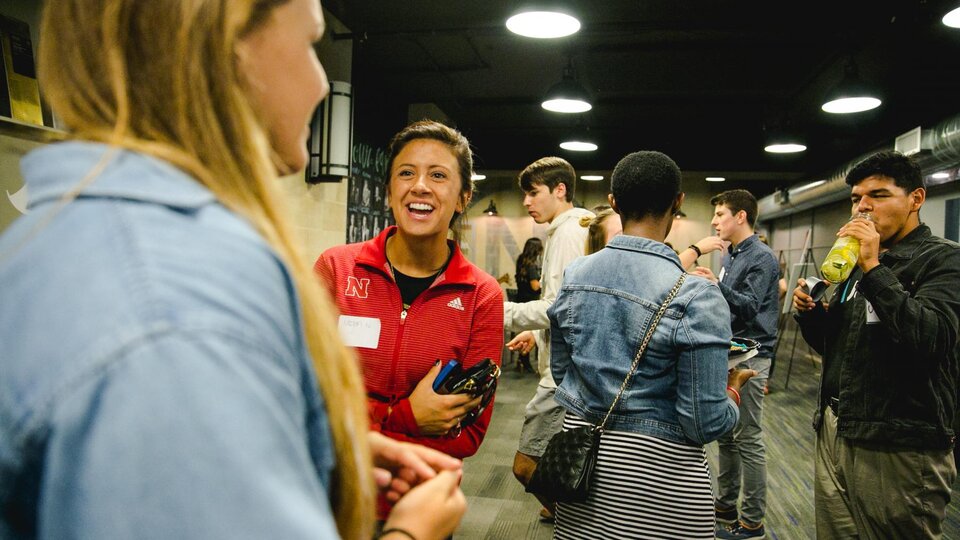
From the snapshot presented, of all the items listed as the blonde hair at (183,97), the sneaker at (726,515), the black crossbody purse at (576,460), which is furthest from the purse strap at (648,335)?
the sneaker at (726,515)

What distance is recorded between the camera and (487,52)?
6805 millimetres

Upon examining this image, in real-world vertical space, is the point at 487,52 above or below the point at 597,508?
above

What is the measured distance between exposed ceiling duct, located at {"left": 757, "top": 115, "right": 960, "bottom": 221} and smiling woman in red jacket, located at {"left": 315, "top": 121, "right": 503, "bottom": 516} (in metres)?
6.30

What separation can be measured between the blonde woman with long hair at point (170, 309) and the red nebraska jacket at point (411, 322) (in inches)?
42.5

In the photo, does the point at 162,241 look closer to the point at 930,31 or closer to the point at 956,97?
the point at 930,31

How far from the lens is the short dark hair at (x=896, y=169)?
6.96ft

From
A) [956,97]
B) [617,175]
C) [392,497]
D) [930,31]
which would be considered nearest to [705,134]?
[956,97]

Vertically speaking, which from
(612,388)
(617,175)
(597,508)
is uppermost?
(617,175)

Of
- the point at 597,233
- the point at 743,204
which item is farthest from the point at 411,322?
the point at 743,204

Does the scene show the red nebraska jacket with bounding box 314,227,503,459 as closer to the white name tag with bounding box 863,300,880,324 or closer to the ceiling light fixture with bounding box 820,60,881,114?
the white name tag with bounding box 863,300,880,324

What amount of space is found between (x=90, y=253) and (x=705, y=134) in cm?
1087

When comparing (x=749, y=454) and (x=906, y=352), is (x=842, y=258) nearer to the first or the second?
(x=906, y=352)

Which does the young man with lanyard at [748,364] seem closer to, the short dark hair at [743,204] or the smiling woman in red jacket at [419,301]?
the short dark hair at [743,204]


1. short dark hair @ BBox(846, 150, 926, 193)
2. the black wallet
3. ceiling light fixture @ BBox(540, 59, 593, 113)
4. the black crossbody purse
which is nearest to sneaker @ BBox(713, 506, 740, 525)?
short dark hair @ BBox(846, 150, 926, 193)
